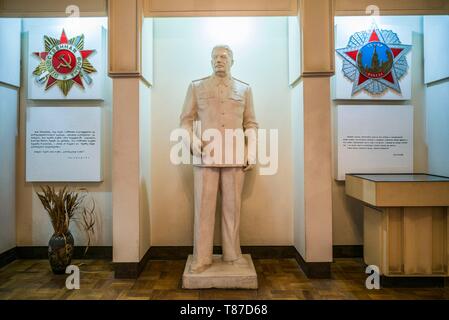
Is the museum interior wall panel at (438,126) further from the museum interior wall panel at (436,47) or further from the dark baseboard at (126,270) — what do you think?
the dark baseboard at (126,270)

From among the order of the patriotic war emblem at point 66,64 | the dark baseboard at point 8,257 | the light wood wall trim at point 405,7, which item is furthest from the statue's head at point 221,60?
the dark baseboard at point 8,257

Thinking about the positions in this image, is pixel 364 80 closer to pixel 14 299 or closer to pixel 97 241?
pixel 97 241

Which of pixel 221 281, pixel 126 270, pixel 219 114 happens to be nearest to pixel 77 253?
pixel 126 270

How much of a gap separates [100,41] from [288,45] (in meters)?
2.18

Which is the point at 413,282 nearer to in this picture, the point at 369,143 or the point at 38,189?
the point at 369,143

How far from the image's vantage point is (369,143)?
3848 millimetres

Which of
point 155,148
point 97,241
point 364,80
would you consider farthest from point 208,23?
point 97,241

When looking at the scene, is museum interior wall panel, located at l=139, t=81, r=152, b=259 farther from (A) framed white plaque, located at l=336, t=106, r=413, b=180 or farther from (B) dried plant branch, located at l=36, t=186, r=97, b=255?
(A) framed white plaque, located at l=336, t=106, r=413, b=180

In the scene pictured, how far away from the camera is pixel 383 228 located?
3.06 metres

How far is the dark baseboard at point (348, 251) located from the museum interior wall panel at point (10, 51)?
4205 mm

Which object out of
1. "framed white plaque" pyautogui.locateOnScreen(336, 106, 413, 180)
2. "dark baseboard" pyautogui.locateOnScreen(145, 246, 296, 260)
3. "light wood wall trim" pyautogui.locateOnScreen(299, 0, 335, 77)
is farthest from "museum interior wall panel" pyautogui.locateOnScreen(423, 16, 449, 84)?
"dark baseboard" pyautogui.locateOnScreen(145, 246, 296, 260)

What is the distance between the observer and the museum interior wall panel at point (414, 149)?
3.90m

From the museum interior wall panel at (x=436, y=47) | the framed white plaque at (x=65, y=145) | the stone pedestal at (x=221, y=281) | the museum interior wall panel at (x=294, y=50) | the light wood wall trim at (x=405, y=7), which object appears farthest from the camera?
the framed white plaque at (x=65, y=145)

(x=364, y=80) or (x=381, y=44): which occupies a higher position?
(x=381, y=44)
